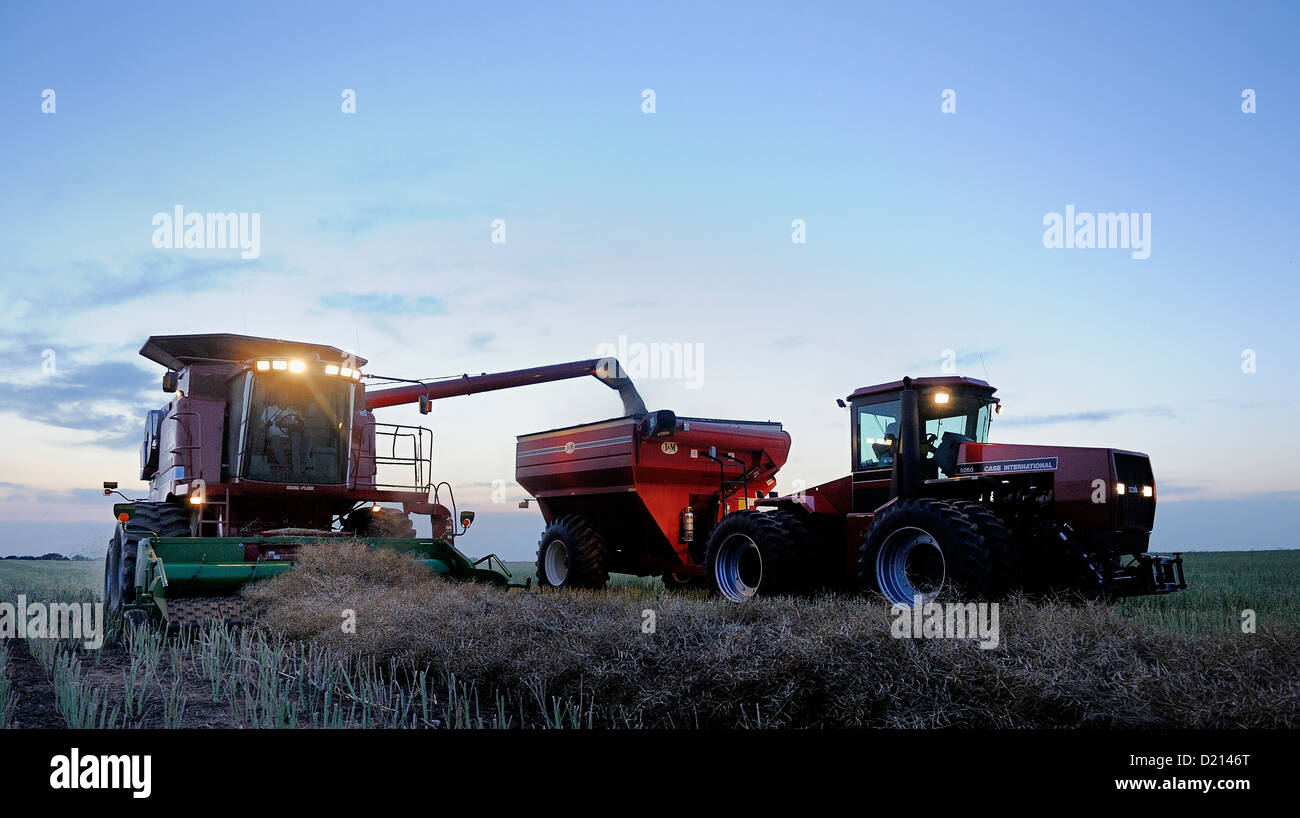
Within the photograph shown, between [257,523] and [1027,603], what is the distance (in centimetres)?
799

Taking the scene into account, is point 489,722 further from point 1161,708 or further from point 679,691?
point 1161,708

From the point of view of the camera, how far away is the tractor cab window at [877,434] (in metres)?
8.49

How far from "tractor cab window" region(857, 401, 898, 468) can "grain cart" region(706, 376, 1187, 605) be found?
11 mm

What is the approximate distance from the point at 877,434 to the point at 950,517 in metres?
1.84

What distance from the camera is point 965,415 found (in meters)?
8.33

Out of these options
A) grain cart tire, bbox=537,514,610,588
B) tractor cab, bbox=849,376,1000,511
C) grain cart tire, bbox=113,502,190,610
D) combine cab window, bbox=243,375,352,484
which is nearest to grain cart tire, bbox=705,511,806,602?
tractor cab, bbox=849,376,1000,511

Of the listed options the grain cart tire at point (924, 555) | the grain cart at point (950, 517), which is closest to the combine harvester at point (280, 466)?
the grain cart at point (950, 517)

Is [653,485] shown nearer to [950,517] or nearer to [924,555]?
[924,555]

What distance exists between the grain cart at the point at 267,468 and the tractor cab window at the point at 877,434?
4.08m

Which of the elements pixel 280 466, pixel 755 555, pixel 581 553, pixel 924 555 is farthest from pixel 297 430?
pixel 924 555

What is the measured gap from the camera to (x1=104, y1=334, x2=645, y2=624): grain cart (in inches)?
372

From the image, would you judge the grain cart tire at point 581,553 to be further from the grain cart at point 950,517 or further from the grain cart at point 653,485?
the grain cart at point 950,517

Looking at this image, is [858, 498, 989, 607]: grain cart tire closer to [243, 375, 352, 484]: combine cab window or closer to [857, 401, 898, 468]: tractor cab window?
[857, 401, 898, 468]: tractor cab window

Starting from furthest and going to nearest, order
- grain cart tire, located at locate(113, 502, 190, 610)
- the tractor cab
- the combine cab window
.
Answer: the combine cab window
grain cart tire, located at locate(113, 502, 190, 610)
the tractor cab
